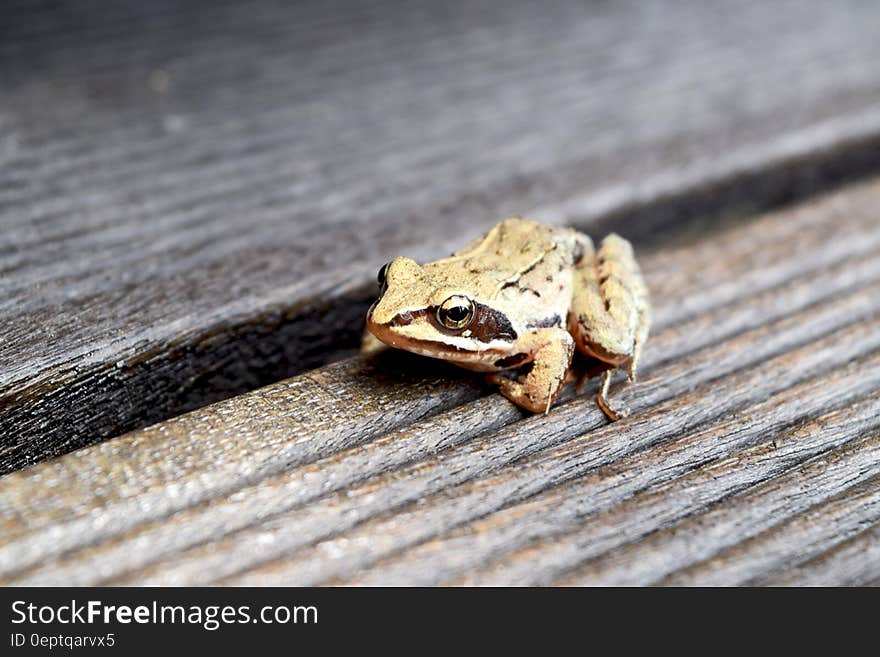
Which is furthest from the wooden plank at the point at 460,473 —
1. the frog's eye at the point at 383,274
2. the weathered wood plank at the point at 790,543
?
the frog's eye at the point at 383,274

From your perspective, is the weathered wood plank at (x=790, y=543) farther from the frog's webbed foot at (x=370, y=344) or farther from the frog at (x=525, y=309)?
the frog's webbed foot at (x=370, y=344)

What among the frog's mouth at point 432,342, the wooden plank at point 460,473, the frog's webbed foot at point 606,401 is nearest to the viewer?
the wooden plank at point 460,473

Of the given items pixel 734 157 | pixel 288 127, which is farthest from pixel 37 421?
pixel 734 157

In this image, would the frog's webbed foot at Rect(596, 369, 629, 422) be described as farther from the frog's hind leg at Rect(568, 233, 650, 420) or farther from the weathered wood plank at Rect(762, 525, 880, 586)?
the weathered wood plank at Rect(762, 525, 880, 586)

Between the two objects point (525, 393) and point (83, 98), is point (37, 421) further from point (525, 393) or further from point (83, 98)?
point (83, 98)

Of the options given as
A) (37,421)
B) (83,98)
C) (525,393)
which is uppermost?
(83,98)
